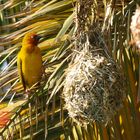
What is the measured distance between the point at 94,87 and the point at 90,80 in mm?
35

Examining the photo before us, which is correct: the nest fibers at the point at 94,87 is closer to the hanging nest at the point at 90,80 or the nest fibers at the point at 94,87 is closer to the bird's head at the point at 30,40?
the hanging nest at the point at 90,80

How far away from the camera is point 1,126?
9.77 ft

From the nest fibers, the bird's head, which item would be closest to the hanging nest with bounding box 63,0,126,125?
the nest fibers

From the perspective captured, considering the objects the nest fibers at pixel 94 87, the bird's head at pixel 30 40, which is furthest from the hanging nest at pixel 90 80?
the bird's head at pixel 30 40

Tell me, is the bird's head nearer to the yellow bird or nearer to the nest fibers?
the yellow bird

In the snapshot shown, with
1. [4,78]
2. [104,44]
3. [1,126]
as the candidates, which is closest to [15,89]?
[4,78]

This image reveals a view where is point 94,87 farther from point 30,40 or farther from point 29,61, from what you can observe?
point 29,61

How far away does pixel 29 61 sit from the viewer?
3.41 meters

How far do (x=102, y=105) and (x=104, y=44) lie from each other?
0.28 meters

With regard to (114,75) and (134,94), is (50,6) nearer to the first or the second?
(134,94)

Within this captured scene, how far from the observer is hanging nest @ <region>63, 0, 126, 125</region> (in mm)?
2230

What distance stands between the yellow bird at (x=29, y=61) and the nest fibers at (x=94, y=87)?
3.26 ft

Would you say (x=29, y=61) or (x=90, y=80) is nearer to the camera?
(x=90, y=80)

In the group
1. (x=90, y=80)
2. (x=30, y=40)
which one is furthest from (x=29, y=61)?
(x=90, y=80)
